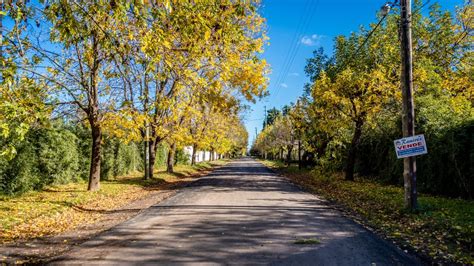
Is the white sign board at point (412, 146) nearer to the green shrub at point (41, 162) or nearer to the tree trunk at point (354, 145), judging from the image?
the tree trunk at point (354, 145)

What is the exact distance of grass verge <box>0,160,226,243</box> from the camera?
8508 mm

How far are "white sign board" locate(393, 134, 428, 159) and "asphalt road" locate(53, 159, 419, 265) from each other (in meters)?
2.60

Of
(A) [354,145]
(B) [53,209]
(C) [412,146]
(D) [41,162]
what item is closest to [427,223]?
(C) [412,146]

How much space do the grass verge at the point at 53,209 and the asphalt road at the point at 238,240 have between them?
5.88ft

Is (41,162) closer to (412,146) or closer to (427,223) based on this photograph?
(412,146)

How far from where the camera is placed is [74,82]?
14.6 meters

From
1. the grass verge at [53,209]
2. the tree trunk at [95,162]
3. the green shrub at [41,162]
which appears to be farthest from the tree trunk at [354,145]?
the green shrub at [41,162]

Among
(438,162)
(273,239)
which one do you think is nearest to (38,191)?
(273,239)

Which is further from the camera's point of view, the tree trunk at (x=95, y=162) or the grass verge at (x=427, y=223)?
the tree trunk at (x=95, y=162)

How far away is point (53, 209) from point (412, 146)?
34.9 ft

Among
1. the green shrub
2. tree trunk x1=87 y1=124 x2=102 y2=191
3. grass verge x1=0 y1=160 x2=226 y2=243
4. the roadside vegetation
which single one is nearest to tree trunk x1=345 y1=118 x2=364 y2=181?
the roadside vegetation

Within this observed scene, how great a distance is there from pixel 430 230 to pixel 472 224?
3.30 ft

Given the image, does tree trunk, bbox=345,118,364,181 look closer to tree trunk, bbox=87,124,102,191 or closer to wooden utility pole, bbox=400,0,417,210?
wooden utility pole, bbox=400,0,417,210

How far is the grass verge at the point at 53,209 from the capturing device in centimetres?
851
